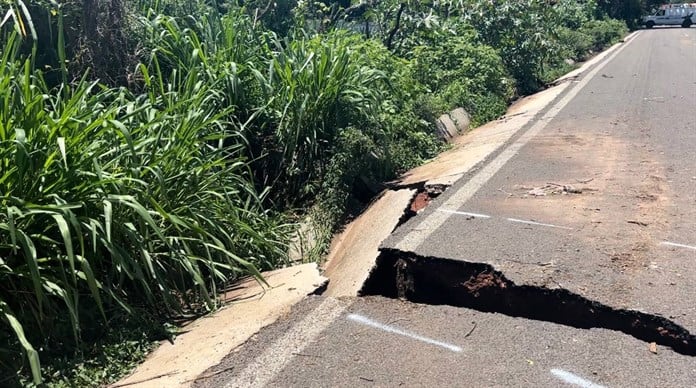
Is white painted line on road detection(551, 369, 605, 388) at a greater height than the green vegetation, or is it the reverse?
the green vegetation

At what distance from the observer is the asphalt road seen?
3133 mm

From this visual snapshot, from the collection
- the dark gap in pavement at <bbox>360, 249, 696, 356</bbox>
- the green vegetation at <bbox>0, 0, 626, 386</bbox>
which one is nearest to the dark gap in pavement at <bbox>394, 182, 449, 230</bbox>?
the green vegetation at <bbox>0, 0, 626, 386</bbox>

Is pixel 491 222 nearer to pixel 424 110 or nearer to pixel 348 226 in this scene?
pixel 348 226

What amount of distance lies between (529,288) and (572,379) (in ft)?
2.95

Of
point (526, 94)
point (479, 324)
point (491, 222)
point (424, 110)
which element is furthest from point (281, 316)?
point (526, 94)

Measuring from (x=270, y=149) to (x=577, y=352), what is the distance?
408 cm

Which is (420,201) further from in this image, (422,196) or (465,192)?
(465,192)

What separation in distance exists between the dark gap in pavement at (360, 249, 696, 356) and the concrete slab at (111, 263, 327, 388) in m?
0.47

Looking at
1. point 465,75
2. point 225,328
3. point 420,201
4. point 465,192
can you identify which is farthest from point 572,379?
point 465,75

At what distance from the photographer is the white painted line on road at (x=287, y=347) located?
320 centimetres

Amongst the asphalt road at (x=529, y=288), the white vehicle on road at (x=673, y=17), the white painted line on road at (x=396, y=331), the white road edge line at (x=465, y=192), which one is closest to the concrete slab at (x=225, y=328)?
the asphalt road at (x=529, y=288)

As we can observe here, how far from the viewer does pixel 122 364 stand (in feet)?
11.9

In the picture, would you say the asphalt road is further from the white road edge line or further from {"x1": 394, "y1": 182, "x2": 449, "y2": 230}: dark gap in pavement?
{"x1": 394, "y1": 182, "x2": 449, "y2": 230}: dark gap in pavement

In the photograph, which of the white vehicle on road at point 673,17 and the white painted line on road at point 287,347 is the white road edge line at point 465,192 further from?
the white vehicle on road at point 673,17
